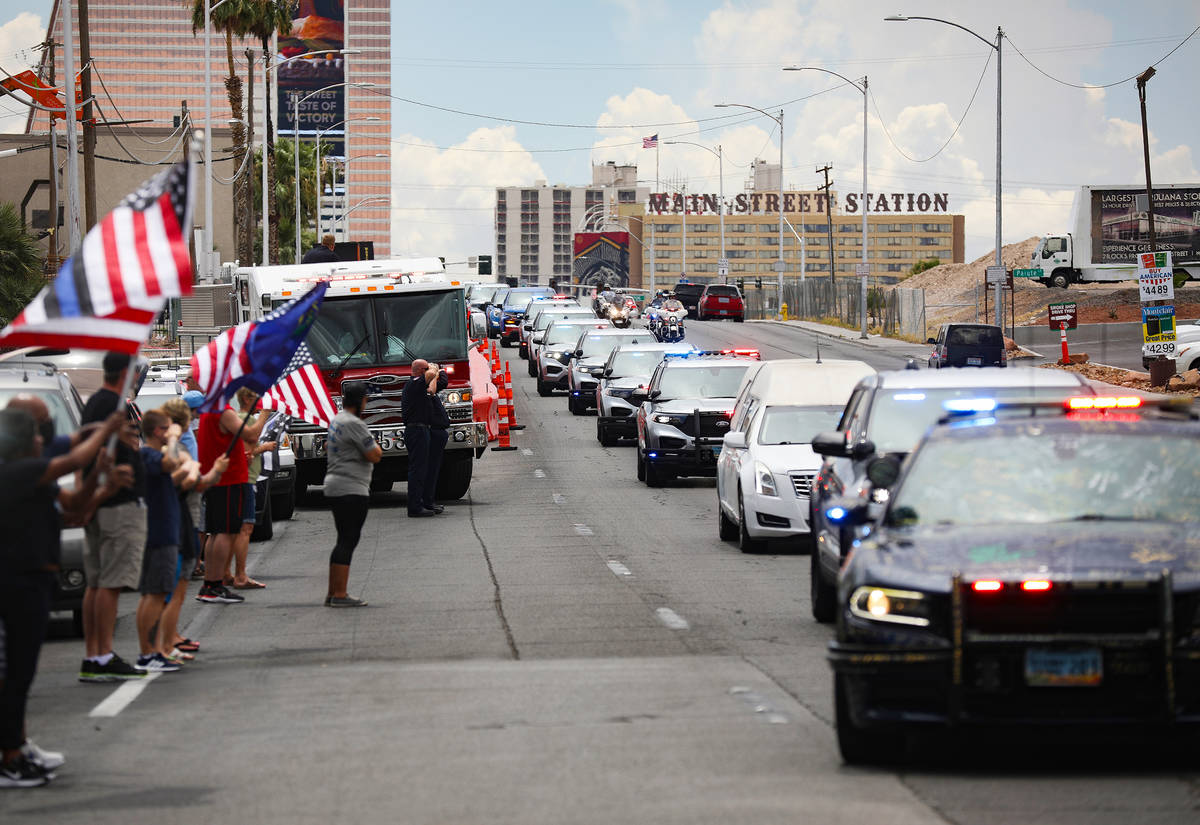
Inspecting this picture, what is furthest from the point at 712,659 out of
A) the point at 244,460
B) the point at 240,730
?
the point at 244,460

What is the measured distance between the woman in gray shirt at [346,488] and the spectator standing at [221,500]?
2.70 ft

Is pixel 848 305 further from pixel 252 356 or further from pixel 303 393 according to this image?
pixel 252 356

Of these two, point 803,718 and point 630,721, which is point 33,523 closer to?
point 630,721

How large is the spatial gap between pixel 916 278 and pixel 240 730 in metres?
111

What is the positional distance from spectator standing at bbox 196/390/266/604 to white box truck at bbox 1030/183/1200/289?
64533 millimetres

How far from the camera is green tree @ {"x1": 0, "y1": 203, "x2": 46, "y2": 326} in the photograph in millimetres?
33625

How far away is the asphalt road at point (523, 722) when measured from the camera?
7012mm

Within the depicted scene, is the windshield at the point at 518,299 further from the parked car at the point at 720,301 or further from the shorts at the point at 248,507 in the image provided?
the shorts at the point at 248,507

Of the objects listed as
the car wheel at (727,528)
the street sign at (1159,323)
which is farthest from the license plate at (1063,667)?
the street sign at (1159,323)

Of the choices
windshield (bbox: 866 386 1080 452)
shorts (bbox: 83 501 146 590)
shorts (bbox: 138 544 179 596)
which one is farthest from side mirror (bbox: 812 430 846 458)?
shorts (bbox: 83 501 146 590)

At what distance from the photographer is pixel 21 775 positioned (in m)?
7.69

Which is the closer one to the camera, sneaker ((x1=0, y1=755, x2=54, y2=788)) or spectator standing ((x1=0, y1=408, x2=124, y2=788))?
spectator standing ((x1=0, y1=408, x2=124, y2=788))

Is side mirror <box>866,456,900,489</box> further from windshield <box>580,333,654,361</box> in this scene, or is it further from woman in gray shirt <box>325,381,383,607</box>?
windshield <box>580,333,654,361</box>

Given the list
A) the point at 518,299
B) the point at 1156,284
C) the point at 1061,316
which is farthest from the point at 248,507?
the point at 518,299
